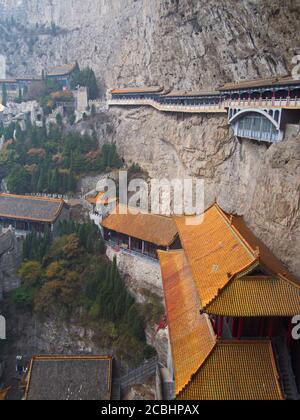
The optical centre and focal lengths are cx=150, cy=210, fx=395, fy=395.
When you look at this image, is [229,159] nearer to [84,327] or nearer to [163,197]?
[163,197]

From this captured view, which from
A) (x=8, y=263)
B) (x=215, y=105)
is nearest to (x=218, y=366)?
(x=215, y=105)

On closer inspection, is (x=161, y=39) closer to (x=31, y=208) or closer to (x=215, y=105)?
(x=215, y=105)

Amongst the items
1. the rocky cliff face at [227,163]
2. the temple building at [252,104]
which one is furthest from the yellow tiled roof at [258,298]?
the temple building at [252,104]

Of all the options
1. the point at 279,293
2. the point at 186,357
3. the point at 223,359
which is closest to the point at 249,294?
the point at 279,293

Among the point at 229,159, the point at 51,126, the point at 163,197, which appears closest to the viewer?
the point at 229,159

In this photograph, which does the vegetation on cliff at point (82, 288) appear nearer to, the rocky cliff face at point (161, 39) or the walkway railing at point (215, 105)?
the walkway railing at point (215, 105)

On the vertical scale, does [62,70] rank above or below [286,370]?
above

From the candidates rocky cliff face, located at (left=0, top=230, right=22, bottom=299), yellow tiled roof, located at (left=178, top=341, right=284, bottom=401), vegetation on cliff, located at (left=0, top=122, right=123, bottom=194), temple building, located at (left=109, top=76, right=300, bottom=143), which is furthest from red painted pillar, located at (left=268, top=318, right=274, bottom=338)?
vegetation on cliff, located at (left=0, top=122, right=123, bottom=194)
